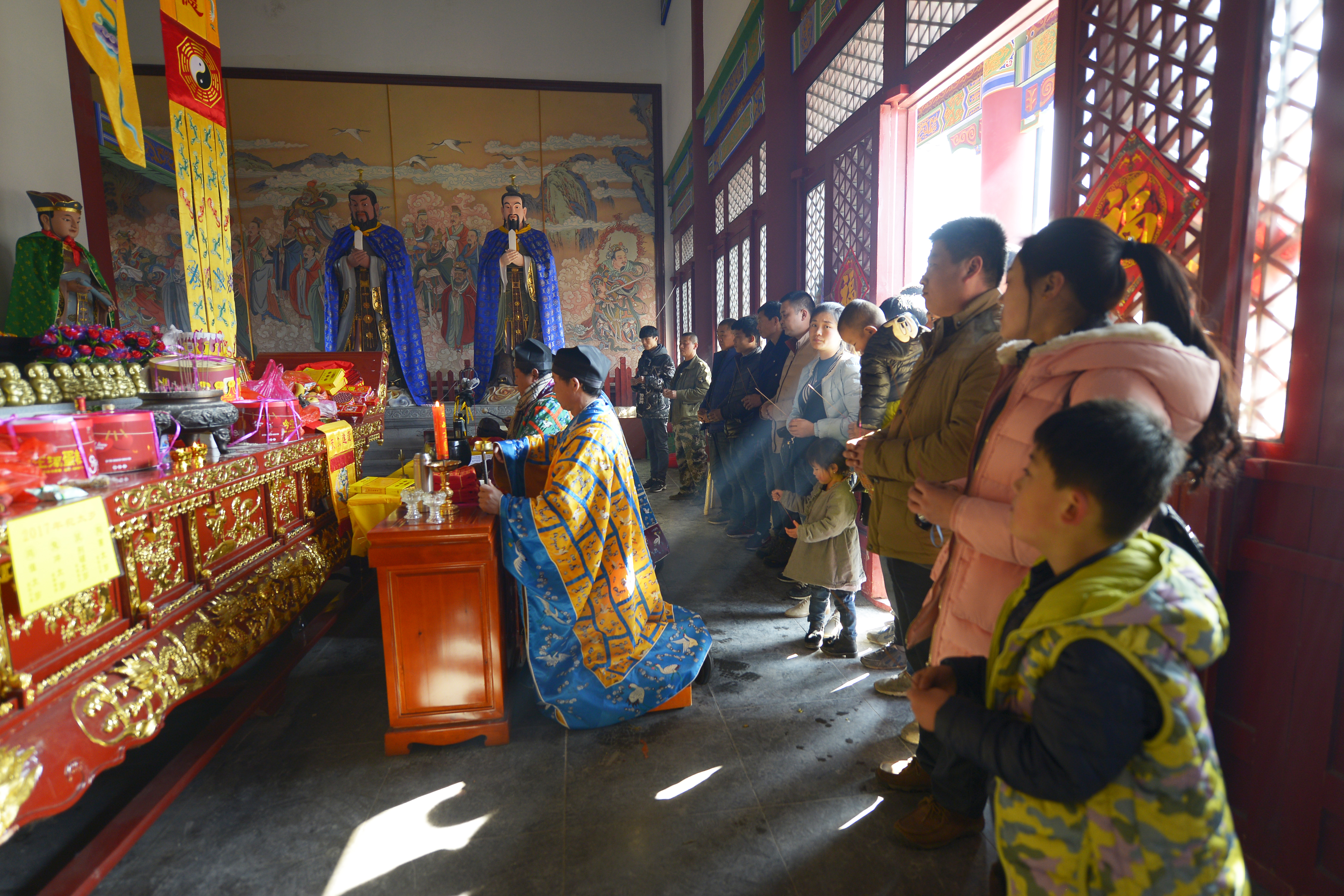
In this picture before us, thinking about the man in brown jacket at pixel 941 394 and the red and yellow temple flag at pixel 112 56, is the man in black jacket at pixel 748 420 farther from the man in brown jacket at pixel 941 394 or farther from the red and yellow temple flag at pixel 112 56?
the red and yellow temple flag at pixel 112 56

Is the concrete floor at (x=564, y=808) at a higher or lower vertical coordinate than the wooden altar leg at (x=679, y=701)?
lower

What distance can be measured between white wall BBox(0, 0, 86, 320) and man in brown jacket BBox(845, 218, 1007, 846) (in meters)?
6.12

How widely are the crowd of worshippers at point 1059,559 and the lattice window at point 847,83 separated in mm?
2066

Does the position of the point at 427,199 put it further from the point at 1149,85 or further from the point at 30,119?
the point at 1149,85

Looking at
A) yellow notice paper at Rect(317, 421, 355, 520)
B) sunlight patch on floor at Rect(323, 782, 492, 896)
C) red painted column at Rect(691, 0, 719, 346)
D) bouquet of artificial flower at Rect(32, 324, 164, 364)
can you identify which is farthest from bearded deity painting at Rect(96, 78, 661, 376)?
sunlight patch on floor at Rect(323, 782, 492, 896)

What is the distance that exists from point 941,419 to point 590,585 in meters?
1.26

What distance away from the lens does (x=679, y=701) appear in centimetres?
241

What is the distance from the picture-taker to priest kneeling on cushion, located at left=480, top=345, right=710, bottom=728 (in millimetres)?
2189

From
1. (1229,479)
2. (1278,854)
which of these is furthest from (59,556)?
(1278,854)

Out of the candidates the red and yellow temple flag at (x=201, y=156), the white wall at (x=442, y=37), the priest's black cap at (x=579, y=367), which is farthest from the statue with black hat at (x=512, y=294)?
the priest's black cap at (x=579, y=367)

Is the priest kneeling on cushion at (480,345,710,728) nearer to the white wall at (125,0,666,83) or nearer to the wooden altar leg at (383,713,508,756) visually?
the wooden altar leg at (383,713,508,756)

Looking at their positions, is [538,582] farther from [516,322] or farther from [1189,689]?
[516,322]

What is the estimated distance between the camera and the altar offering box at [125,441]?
191 cm

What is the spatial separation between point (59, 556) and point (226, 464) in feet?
2.56
